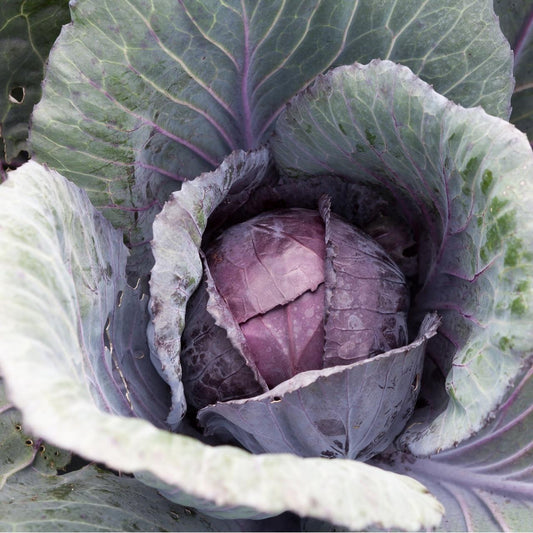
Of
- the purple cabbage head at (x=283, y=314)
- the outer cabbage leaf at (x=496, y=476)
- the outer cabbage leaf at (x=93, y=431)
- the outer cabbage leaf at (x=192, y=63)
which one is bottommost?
the outer cabbage leaf at (x=496, y=476)

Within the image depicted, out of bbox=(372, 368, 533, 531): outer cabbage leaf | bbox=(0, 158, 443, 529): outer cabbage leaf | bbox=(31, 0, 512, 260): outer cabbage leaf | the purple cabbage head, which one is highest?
bbox=(31, 0, 512, 260): outer cabbage leaf

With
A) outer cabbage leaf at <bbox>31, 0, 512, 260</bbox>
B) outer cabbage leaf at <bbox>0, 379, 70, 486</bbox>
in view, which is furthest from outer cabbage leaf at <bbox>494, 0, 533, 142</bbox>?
outer cabbage leaf at <bbox>0, 379, 70, 486</bbox>

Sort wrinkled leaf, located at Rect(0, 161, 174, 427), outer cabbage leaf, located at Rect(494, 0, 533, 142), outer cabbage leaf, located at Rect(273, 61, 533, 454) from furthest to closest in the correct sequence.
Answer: outer cabbage leaf, located at Rect(494, 0, 533, 142) → outer cabbage leaf, located at Rect(273, 61, 533, 454) → wrinkled leaf, located at Rect(0, 161, 174, 427)

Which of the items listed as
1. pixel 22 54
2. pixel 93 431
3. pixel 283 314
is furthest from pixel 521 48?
pixel 93 431

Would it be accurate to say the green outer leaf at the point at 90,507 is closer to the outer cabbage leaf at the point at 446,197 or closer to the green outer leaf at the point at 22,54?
the outer cabbage leaf at the point at 446,197

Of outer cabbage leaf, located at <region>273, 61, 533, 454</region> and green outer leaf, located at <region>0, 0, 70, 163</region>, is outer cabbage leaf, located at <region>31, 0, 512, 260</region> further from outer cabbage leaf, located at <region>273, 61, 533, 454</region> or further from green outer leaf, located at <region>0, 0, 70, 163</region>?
green outer leaf, located at <region>0, 0, 70, 163</region>

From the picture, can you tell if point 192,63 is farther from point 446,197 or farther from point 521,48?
point 521,48

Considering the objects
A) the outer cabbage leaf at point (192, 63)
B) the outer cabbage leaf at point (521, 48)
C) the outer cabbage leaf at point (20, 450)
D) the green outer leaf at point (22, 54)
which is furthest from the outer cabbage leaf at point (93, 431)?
the outer cabbage leaf at point (521, 48)
